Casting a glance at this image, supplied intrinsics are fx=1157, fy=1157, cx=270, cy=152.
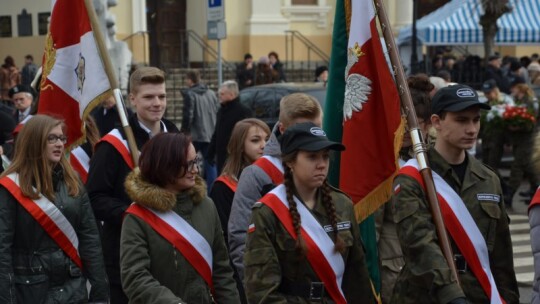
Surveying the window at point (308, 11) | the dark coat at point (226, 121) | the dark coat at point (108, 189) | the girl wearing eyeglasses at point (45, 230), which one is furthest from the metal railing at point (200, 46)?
the girl wearing eyeglasses at point (45, 230)

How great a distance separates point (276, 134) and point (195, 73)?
38.7 ft

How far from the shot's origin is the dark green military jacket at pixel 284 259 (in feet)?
16.4

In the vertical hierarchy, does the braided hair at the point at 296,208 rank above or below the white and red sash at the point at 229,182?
above

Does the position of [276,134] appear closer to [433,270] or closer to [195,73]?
[433,270]

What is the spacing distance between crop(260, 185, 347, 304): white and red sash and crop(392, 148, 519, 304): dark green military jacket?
12.7 inches

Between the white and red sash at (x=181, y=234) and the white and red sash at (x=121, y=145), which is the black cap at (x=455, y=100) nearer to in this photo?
the white and red sash at (x=181, y=234)

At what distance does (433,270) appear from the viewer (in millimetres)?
5016

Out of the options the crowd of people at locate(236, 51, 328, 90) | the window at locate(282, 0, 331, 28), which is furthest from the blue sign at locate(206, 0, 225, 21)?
the window at locate(282, 0, 331, 28)

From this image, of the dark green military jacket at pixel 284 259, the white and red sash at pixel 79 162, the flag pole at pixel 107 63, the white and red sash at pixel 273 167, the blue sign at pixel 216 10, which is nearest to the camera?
the dark green military jacket at pixel 284 259

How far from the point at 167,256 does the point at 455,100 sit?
1.50 meters

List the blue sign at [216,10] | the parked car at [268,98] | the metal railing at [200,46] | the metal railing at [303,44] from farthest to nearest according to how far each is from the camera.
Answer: the metal railing at [303,44] → the metal railing at [200,46] → the blue sign at [216,10] → the parked car at [268,98]

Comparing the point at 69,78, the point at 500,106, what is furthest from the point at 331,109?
the point at 500,106

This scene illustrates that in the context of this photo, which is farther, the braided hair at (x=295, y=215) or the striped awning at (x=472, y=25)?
the striped awning at (x=472, y=25)

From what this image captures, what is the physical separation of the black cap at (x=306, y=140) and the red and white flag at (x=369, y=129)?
0.91m
